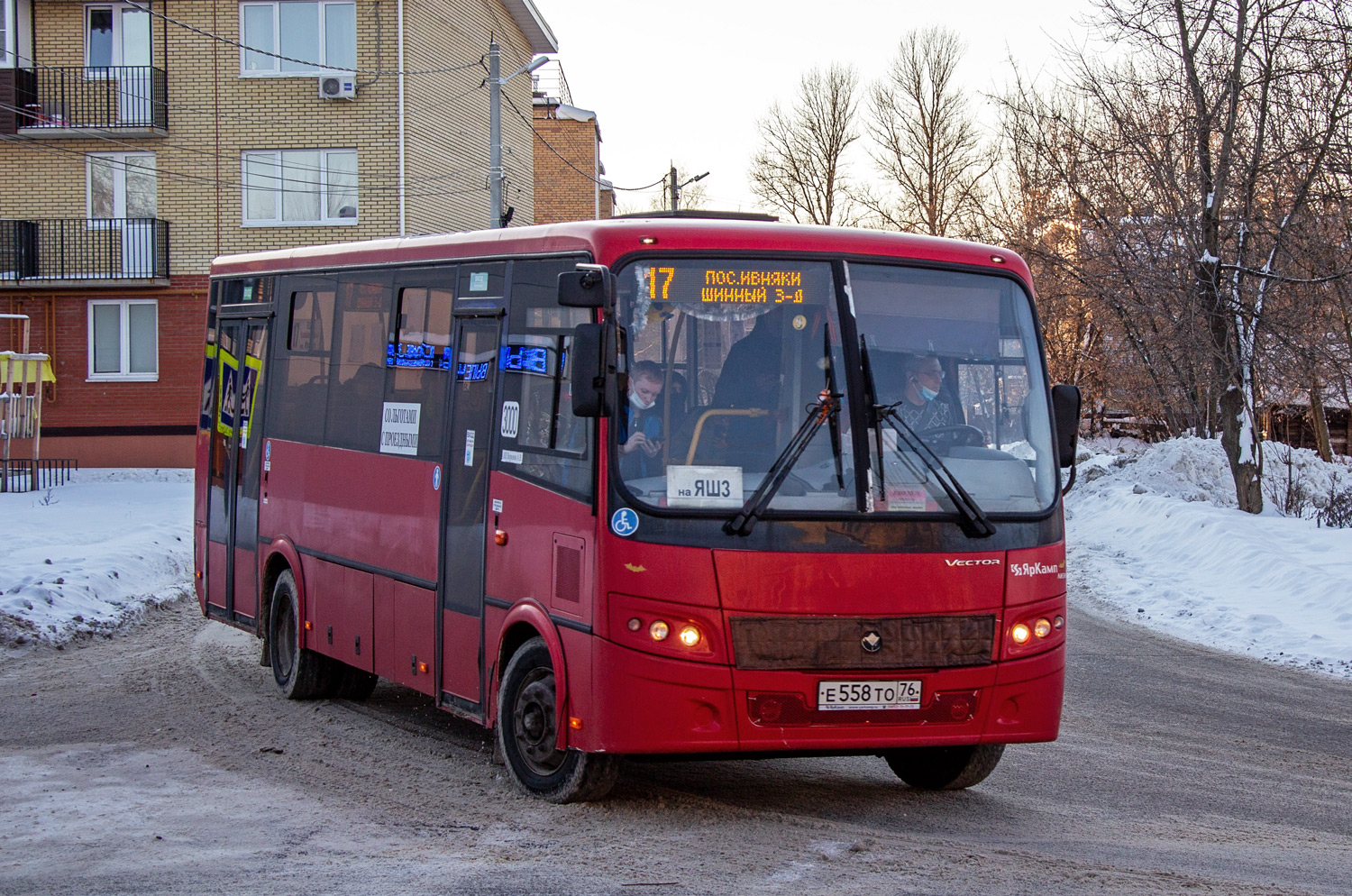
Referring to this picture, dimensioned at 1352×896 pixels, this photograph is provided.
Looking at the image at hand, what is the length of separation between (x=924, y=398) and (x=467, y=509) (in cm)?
252

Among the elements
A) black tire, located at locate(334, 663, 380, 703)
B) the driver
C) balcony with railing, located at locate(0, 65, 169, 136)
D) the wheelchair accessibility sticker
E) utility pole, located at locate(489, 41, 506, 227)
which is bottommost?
black tire, located at locate(334, 663, 380, 703)

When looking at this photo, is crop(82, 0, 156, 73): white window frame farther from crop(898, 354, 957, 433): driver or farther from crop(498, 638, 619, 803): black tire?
crop(898, 354, 957, 433): driver

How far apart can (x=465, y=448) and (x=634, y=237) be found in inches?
71.0

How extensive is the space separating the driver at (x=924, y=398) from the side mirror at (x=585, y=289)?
1.41 meters

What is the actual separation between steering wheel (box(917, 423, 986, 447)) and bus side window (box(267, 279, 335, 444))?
15.3 feet

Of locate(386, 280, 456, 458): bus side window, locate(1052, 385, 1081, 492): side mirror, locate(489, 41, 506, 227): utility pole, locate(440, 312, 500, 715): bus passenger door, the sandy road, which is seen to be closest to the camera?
the sandy road

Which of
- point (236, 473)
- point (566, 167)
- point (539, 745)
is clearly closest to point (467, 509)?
point (539, 745)

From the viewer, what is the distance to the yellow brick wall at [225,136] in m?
35.5

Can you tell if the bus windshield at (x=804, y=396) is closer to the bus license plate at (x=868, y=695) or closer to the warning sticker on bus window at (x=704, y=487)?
the warning sticker on bus window at (x=704, y=487)

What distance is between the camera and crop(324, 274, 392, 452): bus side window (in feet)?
30.7

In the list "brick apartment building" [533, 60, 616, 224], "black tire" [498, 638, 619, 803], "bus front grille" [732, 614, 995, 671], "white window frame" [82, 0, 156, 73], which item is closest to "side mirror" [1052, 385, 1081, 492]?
"bus front grille" [732, 614, 995, 671]

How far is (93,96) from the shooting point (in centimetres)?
3612

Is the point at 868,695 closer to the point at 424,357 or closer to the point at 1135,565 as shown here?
the point at 424,357

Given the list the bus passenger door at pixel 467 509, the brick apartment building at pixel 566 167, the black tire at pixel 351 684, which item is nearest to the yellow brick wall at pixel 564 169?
the brick apartment building at pixel 566 167
